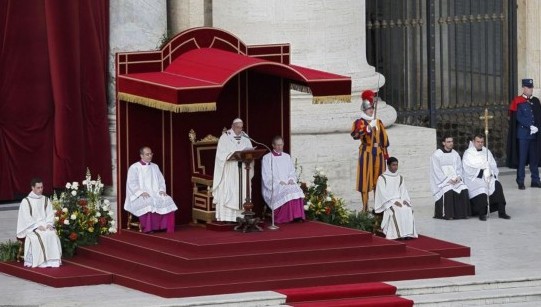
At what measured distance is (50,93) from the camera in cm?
2953

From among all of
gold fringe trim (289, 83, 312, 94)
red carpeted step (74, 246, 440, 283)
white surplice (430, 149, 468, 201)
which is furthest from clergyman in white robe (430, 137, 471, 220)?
red carpeted step (74, 246, 440, 283)

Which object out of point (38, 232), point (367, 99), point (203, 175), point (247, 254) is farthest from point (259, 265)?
point (367, 99)

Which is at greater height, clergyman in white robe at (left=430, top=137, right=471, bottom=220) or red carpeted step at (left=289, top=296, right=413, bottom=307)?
clergyman in white robe at (left=430, top=137, right=471, bottom=220)

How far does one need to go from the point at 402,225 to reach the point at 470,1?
8072mm

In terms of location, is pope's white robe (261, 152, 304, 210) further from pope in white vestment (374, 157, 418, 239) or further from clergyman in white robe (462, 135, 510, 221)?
clergyman in white robe (462, 135, 510, 221)

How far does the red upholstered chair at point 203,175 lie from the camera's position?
25.4 m

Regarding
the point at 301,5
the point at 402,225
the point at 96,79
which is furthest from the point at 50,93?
the point at 402,225

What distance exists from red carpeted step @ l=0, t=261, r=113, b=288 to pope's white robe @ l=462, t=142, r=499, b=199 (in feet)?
21.1

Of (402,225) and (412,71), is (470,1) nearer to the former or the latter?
(412,71)

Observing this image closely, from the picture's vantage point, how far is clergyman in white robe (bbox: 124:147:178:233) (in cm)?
2494

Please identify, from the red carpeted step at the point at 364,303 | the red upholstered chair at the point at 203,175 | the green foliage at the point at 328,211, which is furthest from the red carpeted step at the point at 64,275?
the green foliage at the point at 328,211

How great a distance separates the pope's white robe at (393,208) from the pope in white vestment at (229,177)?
1889mm

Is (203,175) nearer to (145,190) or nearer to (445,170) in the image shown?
(145,190)

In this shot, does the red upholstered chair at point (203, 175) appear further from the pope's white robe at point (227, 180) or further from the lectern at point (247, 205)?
the lectern at point (247, 205)
